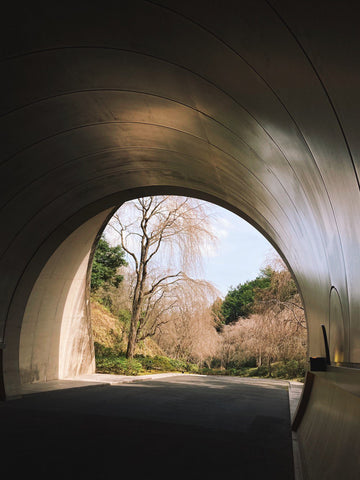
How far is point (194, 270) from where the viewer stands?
2109 centimetres

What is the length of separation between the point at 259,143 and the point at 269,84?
154cm

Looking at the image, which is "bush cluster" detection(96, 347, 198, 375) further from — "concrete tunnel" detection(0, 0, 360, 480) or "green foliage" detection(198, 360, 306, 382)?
"concrete tunnel" detection(0, 0, 360, 480)

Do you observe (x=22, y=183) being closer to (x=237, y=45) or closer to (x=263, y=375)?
(x=237, y=45)

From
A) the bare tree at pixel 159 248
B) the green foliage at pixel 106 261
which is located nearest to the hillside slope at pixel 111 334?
the bare tree at pixel 159 248

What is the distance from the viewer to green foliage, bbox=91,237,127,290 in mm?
21652

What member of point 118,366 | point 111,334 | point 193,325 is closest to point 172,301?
point 193,325

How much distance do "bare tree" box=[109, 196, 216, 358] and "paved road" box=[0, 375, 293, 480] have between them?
11.6 meters

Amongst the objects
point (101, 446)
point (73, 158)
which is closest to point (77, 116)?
point (73, 158)

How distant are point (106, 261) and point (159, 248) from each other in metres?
2.78

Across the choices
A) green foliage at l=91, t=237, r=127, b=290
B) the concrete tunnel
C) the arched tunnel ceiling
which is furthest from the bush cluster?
the arched tunnel ceiling

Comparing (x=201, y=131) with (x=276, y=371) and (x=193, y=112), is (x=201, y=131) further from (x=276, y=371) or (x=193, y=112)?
(x=276, y=371)

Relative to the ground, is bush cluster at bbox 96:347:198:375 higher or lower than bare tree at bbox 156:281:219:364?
lower

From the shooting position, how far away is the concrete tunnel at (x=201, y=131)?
2.63 metres

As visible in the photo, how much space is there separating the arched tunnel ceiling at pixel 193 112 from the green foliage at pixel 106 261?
11.1m
